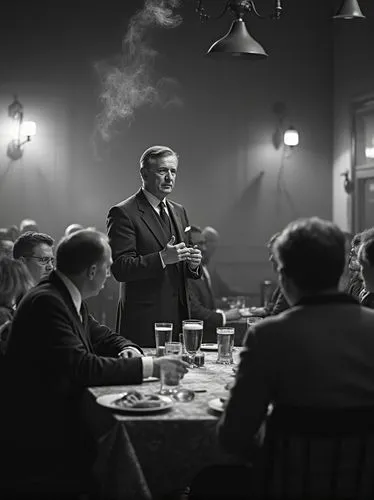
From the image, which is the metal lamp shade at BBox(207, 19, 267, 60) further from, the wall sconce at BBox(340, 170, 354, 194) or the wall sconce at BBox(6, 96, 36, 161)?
the wall sconce at BBox(340, 170, 354, 194)

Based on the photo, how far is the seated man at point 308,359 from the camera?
186 cm

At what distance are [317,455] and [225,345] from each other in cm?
142

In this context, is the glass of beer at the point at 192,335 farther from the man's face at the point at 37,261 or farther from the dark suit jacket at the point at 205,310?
the dark suit jacket at the point at 205,310

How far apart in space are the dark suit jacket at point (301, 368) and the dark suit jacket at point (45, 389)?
30.0 inches

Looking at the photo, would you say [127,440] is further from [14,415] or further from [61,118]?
[61,118]

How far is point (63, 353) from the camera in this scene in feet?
8.21

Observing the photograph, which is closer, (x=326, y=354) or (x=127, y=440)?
(x=326, y=354)

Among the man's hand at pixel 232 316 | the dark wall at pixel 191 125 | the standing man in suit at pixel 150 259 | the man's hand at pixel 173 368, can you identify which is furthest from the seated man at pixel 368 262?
the dark wall at pixel 191 125

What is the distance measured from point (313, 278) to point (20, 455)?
116cm

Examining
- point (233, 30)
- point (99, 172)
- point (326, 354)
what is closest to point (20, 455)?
point (326, 354)

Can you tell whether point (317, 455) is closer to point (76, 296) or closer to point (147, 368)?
point (147, 368)

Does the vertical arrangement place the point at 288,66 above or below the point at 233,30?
above

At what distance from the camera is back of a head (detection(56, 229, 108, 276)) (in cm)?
270

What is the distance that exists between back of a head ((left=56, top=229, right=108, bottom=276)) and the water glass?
745 millimetres
